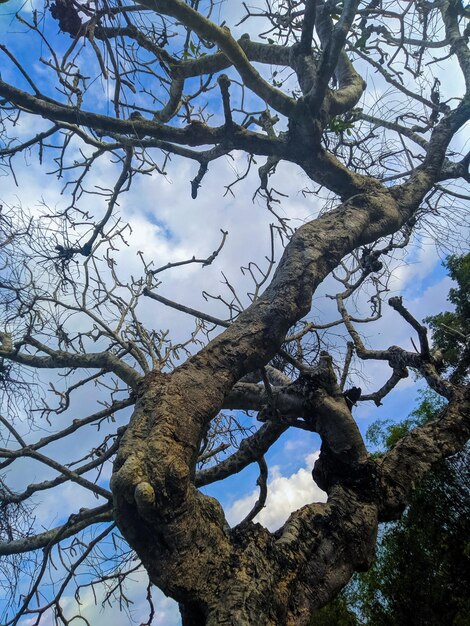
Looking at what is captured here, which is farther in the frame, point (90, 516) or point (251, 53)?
point (251, 53)

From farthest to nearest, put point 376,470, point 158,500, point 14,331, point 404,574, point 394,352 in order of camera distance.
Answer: point 404,574 → point 14,331 → point 394,352 → point 376,470 → point 158,500

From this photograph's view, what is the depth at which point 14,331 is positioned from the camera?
10.4ft

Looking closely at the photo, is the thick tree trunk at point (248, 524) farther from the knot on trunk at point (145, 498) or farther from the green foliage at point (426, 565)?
the green foliage at point (426, 565)

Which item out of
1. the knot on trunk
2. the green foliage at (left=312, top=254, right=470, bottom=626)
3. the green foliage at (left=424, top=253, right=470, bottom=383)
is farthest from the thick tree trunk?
the green foliage at (left=424, top=253, right=470, bottom=383)

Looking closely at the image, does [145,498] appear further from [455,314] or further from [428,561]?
[455,314]

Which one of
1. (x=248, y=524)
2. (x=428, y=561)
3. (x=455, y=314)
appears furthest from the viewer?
(x=455, y=314)

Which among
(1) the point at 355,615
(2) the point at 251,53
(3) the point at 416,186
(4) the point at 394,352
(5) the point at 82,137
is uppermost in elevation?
(2) the point at 251,53

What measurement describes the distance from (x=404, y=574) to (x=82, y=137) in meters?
6.19

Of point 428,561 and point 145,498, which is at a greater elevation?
point 145,498

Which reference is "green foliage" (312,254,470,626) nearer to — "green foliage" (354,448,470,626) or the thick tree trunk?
"green foliage" (354,448,470,626)

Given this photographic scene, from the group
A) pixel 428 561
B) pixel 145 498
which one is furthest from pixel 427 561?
pixel 145 498

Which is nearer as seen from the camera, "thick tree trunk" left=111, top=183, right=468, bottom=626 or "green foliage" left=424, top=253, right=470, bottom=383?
"thick tree trunk" left=111, top=183, right=468, bottom=626

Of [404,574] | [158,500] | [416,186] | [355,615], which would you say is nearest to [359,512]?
[158,500]

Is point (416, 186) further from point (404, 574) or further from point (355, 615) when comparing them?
point (355, 615)
